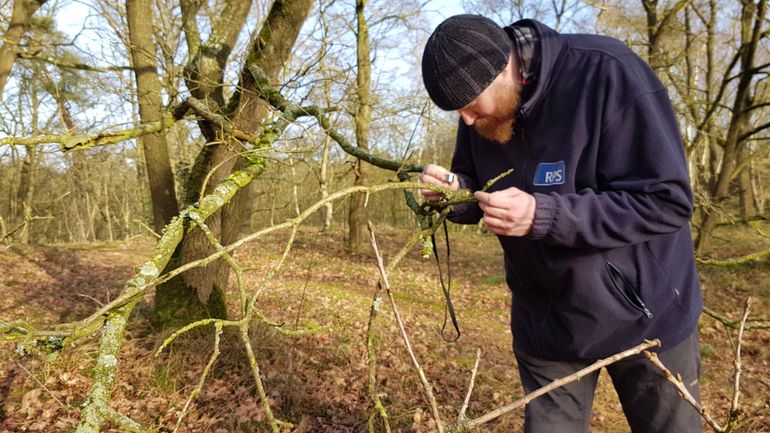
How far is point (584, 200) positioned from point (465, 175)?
0.73 meters

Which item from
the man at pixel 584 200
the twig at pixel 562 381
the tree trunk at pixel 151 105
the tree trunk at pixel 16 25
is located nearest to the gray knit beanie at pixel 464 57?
the man at pixel 584 200

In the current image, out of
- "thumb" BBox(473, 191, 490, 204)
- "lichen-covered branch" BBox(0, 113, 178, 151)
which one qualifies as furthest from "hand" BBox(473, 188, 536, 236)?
"lichen-covered branch" BBox(0, 113, 178, 151)

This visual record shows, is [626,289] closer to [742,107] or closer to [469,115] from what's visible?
[469,115]

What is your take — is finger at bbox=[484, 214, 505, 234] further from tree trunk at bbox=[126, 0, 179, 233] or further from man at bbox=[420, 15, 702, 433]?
tree trunk at bbox=[126, 0, 179, 233]

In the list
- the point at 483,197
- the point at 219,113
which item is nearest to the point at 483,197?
the point at 483,197

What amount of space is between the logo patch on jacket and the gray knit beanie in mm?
370

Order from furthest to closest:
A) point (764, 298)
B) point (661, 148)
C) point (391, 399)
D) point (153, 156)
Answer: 1. point (764, 298)
2. point (153, 156)
3. point (391, 399)
4. point (661, 148)

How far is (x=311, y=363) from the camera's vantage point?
506 centimetres

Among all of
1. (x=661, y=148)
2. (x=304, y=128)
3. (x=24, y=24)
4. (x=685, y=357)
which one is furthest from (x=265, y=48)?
(x=24, y=24)

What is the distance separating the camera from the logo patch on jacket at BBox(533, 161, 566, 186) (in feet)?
5.61

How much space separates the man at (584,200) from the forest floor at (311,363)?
308 millimetres

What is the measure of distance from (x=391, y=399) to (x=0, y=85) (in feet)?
23.9

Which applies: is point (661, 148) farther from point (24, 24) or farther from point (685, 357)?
point (24, 24)

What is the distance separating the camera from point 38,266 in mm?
9398
